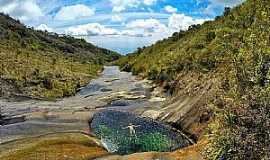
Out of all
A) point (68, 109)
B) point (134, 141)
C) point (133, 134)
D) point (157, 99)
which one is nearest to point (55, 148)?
point (134, 141)

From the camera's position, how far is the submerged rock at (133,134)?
44.4 meters

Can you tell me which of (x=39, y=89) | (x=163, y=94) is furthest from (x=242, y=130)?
(x=39, y=89)

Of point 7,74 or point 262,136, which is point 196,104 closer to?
point 262,136

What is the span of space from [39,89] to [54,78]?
9217mm

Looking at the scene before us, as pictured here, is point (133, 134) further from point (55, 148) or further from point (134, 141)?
point (55, 148)

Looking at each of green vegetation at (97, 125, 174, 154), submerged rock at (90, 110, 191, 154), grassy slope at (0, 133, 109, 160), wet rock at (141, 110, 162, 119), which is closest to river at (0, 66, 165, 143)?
wet rock at (141, 110, 162, 119)

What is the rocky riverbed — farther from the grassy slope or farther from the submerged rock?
the grassy slope

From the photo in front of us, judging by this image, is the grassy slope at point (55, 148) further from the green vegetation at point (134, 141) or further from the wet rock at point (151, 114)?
the wet rock at point (151, 114)

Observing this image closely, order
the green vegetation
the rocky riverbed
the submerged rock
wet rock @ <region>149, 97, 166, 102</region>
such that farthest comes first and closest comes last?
wet rock @ <region>149, 97, 166, 102</region> → the rocky riverbed → the submerged rock → the green vegetation

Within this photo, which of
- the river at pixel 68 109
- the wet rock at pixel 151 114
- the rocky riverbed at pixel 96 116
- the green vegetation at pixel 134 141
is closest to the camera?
the green vegetation at pixel 134 141

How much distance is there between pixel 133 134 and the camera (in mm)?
49062

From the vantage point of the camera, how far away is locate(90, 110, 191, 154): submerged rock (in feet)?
146

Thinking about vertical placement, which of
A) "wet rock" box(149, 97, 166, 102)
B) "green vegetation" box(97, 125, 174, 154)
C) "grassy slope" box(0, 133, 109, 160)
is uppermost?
"wet rock" box(149, 97, 166, 102)

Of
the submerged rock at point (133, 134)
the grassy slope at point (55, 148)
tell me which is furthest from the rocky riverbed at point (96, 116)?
the grassy slope at point (55, 148)
